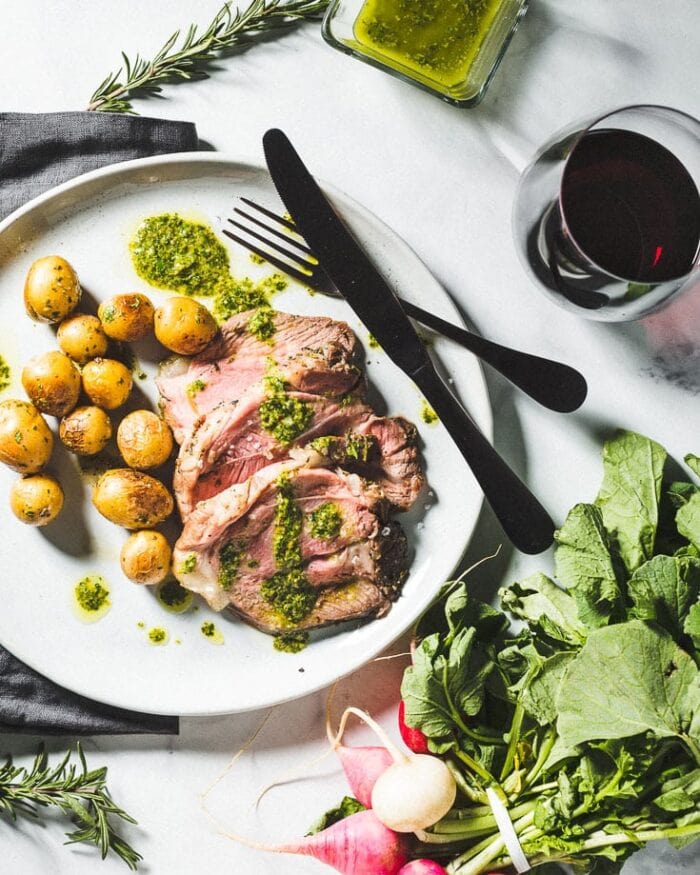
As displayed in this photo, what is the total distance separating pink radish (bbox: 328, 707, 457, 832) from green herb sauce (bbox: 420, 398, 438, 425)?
0.77 m

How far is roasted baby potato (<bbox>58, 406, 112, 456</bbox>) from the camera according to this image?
1858 mm

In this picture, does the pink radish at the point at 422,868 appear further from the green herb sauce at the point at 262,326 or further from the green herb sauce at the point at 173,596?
the green herb sauce at the point at 262,326

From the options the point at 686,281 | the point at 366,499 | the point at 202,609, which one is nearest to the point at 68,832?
the point at 202,609

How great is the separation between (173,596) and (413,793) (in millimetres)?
709

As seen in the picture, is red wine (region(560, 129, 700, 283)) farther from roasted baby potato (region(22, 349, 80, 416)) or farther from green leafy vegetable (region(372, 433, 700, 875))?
roasted baby potato (region(22, 349, 80, 416))

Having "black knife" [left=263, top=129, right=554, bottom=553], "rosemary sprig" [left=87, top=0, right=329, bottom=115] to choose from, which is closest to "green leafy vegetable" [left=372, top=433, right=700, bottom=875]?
"black knife" [left=263, top=129, right=554, bottom=553]

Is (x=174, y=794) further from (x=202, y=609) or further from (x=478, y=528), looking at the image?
(x=478, y=528)

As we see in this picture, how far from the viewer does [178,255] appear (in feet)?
6.46

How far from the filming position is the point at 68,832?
6.78 feet

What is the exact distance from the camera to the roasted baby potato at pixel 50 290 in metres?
1.86

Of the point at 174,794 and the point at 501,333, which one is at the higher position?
the point at 501,333

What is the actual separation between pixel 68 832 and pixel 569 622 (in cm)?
134

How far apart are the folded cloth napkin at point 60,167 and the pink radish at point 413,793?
533mm

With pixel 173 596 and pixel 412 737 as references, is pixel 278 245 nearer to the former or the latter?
pixel 173 596
